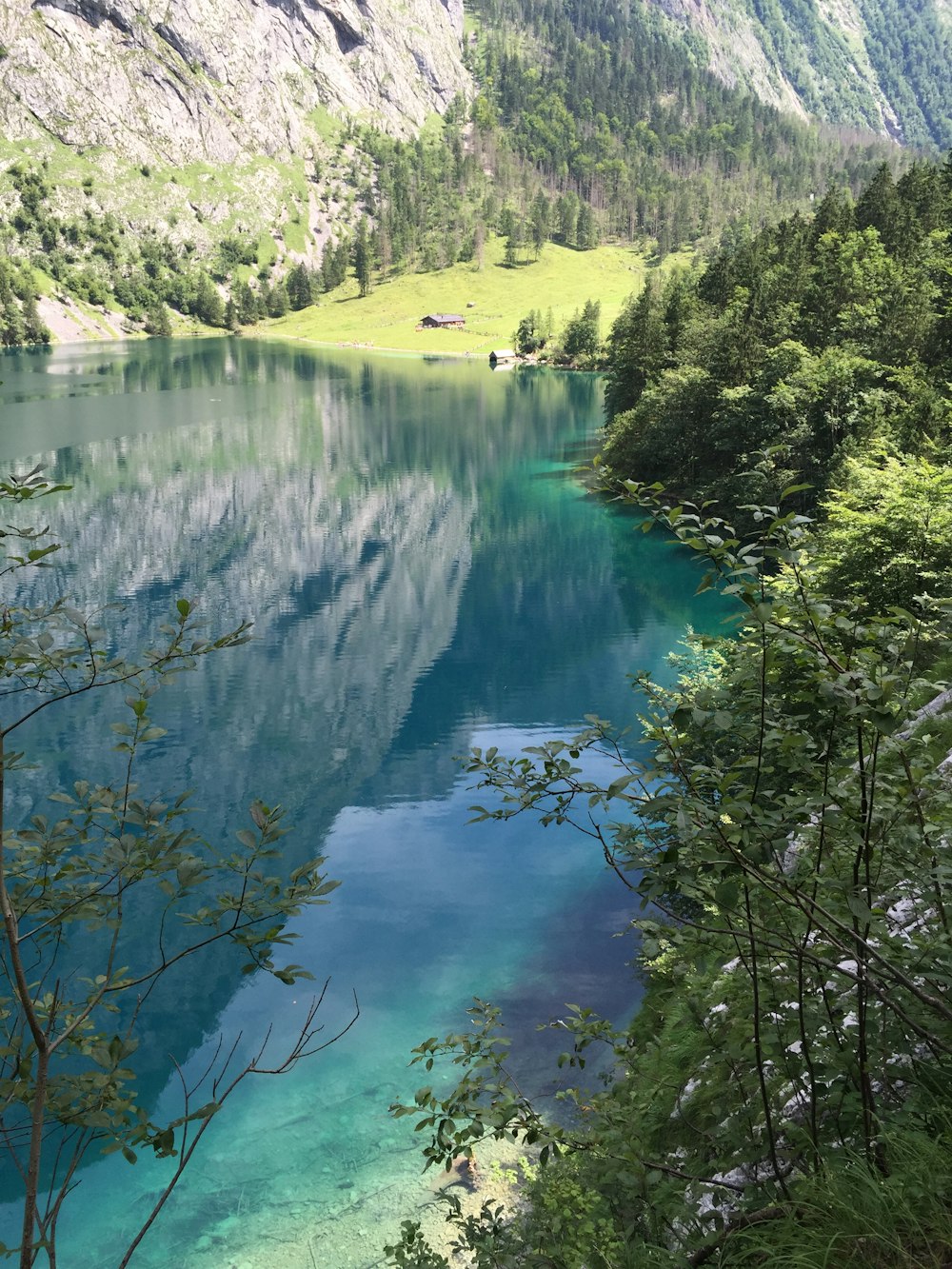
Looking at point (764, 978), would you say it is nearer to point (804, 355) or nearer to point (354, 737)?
point (354, 737)

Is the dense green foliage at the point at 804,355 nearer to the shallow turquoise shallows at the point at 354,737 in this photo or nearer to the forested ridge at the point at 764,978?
the shallow turquoise shallows at the point at 354,737

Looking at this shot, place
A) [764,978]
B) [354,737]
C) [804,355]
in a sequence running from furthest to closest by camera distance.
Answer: [804,355]
[354,737]
[764,978]

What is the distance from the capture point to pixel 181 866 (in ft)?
13.7

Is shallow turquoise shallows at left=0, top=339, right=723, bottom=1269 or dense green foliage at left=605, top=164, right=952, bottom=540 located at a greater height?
dense green foliage at left=605, top=164, right=952, bottom=540

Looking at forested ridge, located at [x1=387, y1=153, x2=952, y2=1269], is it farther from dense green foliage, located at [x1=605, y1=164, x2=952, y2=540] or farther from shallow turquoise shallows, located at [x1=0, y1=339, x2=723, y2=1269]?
dense green foliage, located at [x1=605, y1=164, x2=952, y2=540]

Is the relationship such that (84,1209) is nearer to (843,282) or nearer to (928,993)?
(928,993)

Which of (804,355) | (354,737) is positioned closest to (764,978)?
(354,737)

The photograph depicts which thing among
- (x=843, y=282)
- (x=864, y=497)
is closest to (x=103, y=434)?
(x=843, y=282)

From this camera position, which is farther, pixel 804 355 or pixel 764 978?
pixel 804 355

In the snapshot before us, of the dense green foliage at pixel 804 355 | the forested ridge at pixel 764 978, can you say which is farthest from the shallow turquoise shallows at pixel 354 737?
the dense green foliage at pixel 804 355

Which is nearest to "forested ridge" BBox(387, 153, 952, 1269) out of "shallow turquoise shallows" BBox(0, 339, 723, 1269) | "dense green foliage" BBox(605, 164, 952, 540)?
"shallow turquoise shallows" BBox(0, 339, 723, 1269)

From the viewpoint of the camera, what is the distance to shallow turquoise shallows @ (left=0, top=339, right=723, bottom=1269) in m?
13.9

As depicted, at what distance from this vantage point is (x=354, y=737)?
1181 inches

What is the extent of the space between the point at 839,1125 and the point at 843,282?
194ft
